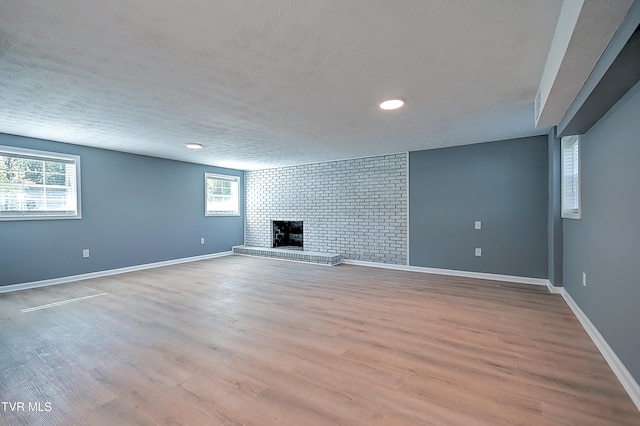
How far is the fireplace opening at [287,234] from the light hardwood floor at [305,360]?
3.47m

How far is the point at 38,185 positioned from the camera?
4.21m

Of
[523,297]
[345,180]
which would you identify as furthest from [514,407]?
[345,180]

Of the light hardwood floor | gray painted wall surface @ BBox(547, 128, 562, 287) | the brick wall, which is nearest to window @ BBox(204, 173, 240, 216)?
the brick wall

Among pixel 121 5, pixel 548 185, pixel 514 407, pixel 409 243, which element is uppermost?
pixel 121 5

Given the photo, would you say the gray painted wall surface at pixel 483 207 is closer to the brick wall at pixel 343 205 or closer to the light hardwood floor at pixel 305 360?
the brick wall at pixel 343 205

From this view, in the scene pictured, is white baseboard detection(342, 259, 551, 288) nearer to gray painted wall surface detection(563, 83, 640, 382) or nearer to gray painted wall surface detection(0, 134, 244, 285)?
gray painted wall surface detection(563, 83, 640, 382)

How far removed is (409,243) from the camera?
5227 mm

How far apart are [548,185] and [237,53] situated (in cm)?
450

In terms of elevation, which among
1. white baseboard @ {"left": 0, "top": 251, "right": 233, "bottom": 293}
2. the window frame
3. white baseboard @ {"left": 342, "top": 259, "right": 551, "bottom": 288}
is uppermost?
the window frame

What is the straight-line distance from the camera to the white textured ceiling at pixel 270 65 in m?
1.50

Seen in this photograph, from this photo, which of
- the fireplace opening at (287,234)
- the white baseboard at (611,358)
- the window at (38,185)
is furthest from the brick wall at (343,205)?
the window at (38,185)

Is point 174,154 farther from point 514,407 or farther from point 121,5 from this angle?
point 514,407

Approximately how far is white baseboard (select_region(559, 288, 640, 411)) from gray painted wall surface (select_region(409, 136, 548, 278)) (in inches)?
55.7

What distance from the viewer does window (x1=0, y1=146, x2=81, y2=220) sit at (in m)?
3.94
